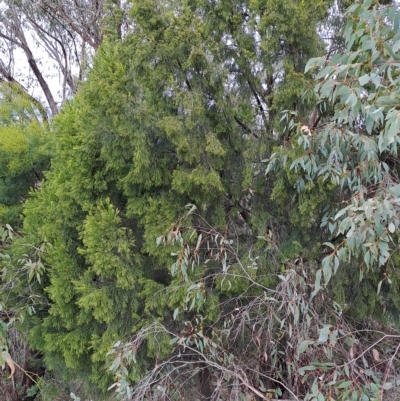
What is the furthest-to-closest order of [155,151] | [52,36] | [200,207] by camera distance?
[52,36] < [200,207] < [155,151]

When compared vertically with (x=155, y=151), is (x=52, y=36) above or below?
above

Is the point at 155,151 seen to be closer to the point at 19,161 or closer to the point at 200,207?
the point at 200,207

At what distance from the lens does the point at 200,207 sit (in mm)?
2955

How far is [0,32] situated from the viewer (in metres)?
7.86

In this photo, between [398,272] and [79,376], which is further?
[79,376]

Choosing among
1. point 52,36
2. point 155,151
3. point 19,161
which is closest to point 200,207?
point 155,151

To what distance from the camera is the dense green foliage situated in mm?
2355

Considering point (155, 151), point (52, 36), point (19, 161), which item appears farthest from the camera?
point (52, 36)

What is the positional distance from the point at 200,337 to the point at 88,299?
0.96 metres

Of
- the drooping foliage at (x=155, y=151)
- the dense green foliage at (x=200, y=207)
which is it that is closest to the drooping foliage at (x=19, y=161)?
the dense green foliage at (x=200, y=207)

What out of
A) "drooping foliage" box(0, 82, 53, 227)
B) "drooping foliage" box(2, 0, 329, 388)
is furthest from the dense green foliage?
"drooping foliage" box(0, 82, 53, 227)

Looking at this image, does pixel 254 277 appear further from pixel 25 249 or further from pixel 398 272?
pixel 25 249

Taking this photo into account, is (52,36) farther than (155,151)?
Yes

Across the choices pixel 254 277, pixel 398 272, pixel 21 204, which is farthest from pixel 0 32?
pixel 398 272
